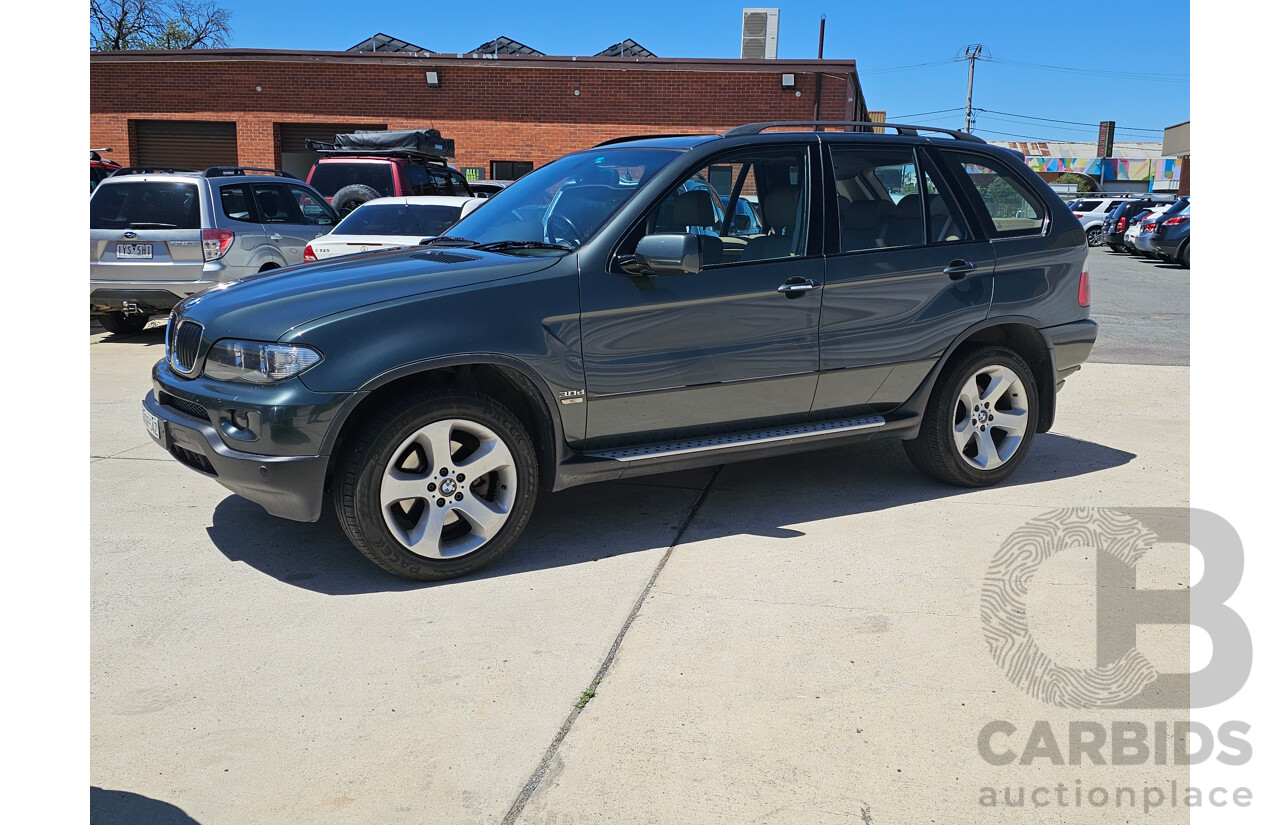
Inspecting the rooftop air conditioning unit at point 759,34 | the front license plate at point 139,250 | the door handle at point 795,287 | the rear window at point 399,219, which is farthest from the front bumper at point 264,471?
the rooftop air conditioning unit at point 759,34


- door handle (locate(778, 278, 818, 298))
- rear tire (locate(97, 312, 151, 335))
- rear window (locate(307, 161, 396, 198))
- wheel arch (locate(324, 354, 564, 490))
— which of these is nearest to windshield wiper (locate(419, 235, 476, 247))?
wheel arch (locate(324, 354, 564, 490))

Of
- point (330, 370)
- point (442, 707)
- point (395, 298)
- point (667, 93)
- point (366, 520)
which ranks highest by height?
point (667, 93)

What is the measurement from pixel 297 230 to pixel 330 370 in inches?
296

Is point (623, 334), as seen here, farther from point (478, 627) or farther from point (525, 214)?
point (478, 627)

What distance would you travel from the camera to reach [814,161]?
517 cm

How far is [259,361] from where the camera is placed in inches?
162

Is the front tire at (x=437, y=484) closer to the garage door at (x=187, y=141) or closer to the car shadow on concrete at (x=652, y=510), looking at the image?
the car shadow on concrete at (x=652, y=510)

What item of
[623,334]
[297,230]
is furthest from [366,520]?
[297,230]

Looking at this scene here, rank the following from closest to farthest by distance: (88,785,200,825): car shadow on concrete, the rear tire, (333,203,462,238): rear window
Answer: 1. (88,785,200,825): car shadow on concrete
2. (333,203,462,238): rear window
3. the rear tire

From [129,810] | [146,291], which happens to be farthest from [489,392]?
[146,291]

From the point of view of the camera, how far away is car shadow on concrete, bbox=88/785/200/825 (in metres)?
2.78

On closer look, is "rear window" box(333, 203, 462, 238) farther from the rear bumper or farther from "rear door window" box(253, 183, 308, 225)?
the rear bumper

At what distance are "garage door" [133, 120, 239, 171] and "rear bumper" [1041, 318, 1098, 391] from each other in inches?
1063

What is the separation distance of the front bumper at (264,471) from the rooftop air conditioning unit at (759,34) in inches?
1083
